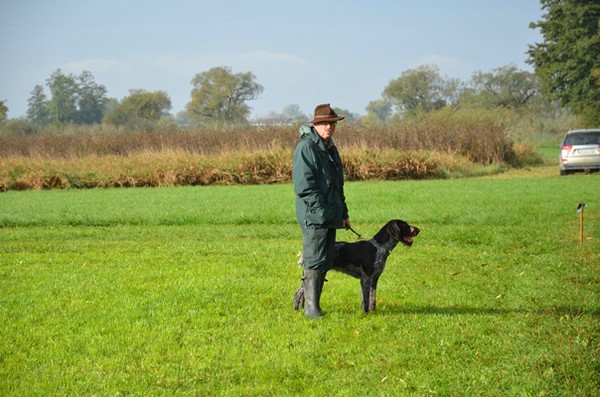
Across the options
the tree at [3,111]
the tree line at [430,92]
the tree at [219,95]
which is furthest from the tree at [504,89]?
the tree at [3,111]

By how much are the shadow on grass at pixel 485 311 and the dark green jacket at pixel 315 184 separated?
1.36 metres

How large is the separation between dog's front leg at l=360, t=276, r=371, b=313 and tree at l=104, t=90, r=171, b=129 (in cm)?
8326

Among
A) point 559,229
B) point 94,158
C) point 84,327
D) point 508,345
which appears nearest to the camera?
point 508,345

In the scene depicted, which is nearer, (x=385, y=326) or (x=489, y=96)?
(x=385, y=326)

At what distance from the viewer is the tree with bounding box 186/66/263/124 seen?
9094 cm

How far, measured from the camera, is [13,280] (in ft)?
31.9

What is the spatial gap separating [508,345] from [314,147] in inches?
103

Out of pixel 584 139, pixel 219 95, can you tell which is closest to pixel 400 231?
pixel 584 139

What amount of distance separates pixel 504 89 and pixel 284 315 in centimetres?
9592

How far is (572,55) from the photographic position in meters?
53.5

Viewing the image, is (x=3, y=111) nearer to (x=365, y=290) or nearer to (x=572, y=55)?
(x=572, y=55)

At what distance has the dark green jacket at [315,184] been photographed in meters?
7.18

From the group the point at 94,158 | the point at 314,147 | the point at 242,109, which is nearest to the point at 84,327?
the point at 314,147

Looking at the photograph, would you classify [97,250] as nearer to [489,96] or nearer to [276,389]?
[276,389]
